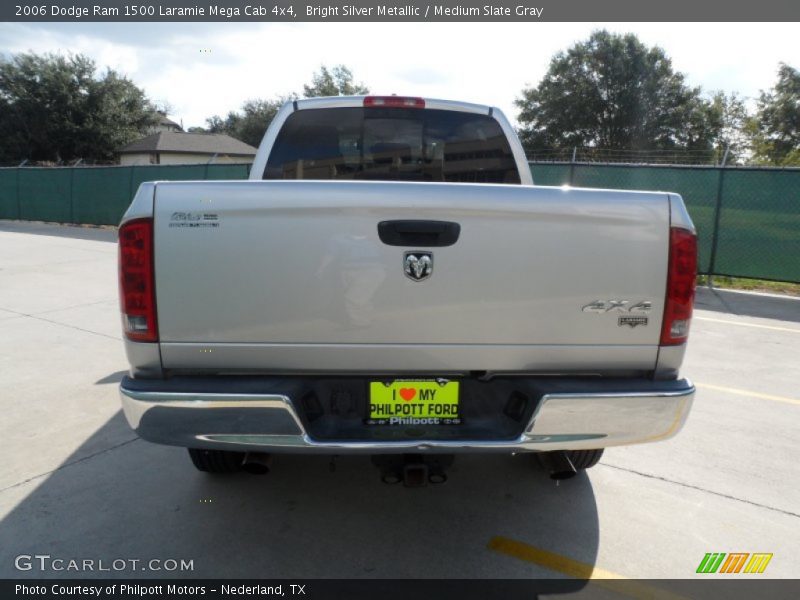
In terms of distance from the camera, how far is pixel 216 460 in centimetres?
318

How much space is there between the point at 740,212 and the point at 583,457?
786cm

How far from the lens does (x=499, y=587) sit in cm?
247

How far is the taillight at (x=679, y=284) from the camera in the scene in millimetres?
2340

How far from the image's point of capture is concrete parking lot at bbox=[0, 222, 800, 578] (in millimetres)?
2652

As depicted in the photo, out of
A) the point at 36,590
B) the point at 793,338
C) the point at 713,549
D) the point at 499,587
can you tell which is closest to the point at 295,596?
the point at 499,587

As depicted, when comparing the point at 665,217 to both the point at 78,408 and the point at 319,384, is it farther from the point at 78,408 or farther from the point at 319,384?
the point at 78,408

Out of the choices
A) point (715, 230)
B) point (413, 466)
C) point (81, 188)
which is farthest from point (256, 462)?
point (81, 188)

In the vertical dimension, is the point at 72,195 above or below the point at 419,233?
below

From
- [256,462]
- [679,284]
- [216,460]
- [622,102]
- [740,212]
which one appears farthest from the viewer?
[622,102]

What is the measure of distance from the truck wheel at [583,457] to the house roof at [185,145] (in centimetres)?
4184

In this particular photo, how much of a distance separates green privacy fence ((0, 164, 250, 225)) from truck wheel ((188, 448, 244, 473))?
502 inches

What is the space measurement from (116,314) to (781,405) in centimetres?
695

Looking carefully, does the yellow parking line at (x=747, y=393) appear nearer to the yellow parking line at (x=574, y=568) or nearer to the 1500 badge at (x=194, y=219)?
the yellow parking line at (x=574, y=568)

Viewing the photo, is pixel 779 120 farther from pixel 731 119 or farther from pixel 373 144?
pixel 373 144
